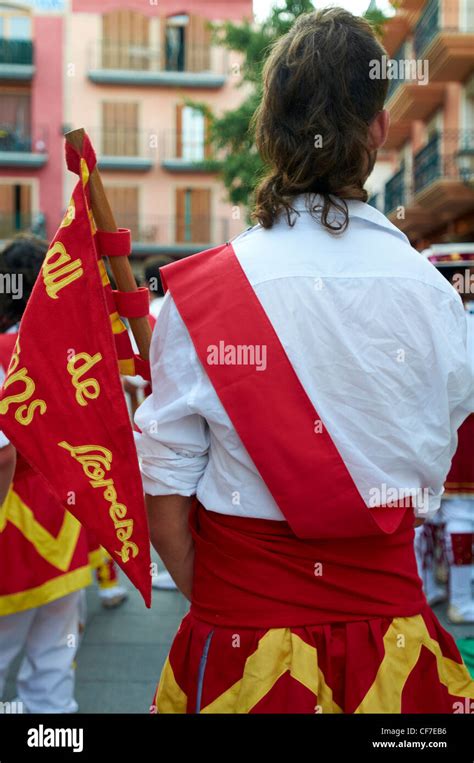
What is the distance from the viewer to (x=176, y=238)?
102ft

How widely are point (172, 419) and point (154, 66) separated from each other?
32.0m

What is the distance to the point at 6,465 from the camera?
2.26 metres

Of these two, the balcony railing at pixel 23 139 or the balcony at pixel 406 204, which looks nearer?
the balcony at pixel 406 204

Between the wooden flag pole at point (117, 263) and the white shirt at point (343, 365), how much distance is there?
0.58 ft

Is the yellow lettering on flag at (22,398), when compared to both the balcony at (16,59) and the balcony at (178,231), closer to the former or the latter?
the balcony at (178,231)

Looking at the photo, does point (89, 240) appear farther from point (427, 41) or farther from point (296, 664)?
point (427, 41)

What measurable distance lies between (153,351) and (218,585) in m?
0.46

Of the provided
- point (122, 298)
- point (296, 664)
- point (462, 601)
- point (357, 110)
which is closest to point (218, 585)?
point (296, 664)

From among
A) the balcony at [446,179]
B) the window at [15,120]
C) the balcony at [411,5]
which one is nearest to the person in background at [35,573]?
the balcony at [446,179]

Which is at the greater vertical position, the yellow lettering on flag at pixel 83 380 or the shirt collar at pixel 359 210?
the shirt collar at pixel 359 210

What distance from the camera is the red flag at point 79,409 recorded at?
169 centimetres

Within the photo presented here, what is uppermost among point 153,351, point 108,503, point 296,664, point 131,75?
point 131,75

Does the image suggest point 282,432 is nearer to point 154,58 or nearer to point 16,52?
point 154,58

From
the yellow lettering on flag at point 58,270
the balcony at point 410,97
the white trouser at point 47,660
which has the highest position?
the balcony at point 410,97
